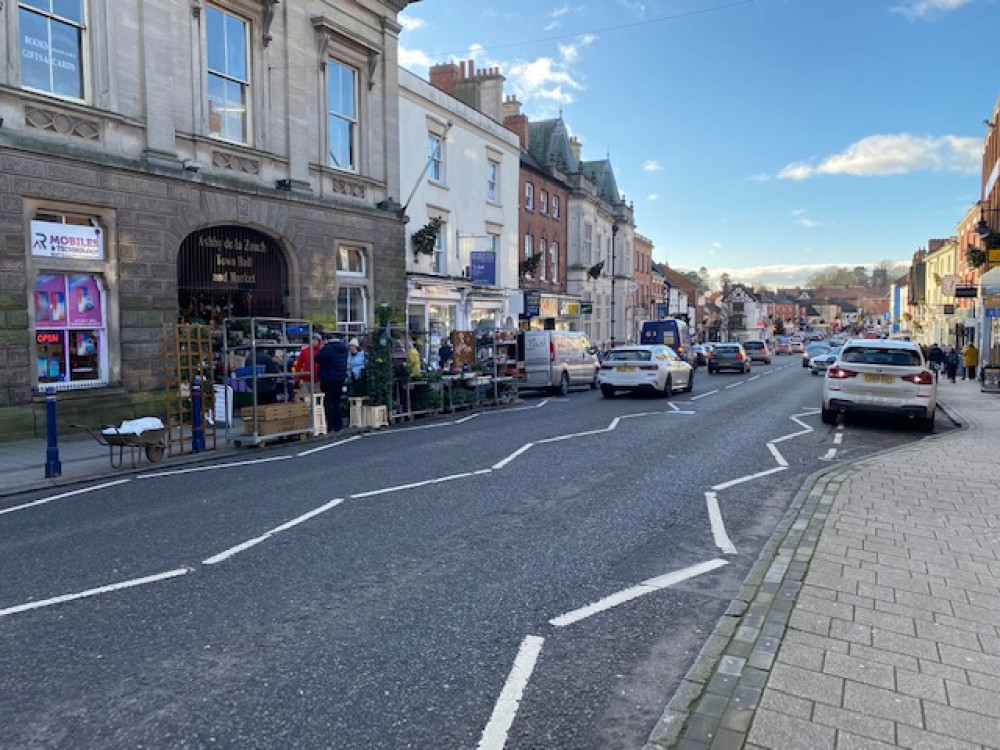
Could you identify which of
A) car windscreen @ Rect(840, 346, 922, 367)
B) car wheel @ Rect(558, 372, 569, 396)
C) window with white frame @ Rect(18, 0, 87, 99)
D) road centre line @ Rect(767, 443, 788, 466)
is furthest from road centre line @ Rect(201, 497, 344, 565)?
car wheel @ Rect(558, 372, 569, 396)

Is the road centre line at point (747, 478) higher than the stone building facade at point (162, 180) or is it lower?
lower

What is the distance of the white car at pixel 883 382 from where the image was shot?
1347 cm

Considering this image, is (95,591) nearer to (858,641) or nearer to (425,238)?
(858,641)

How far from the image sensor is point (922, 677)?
3.77 meters

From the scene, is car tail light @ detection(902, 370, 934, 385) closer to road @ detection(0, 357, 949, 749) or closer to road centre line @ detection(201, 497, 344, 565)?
road @ detection(0, 357, 949, 749)

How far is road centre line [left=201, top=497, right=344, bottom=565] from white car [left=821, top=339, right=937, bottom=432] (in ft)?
34.1

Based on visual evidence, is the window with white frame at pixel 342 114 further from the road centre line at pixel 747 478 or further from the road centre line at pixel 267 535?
the road centre line at pixel 747 478

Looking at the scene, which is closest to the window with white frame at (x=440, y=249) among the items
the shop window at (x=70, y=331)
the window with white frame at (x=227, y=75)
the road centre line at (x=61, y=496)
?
the window with white frame at (x=227, y=75)

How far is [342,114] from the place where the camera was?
20250 mm

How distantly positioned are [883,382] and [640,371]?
739 cm

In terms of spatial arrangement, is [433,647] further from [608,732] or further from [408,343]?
[408,343]

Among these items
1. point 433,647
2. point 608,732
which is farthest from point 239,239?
point 608,732

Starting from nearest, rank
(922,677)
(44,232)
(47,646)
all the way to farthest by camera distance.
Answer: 1. (922,677)
2. (47,646)
3. (44,232)

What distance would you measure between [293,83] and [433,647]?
1700 centimetres
